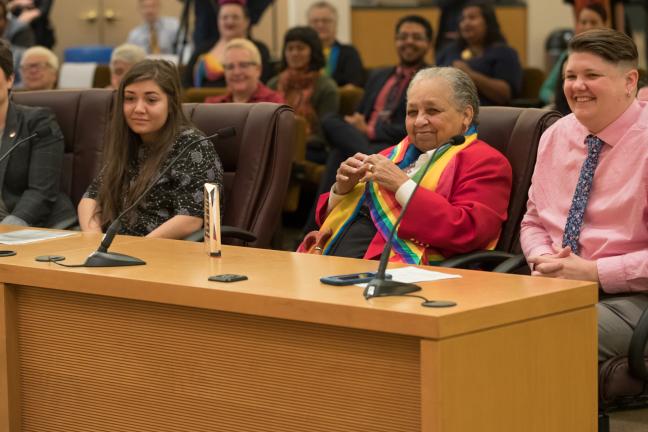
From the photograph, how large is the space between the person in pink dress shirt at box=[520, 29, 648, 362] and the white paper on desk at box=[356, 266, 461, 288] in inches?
17.3

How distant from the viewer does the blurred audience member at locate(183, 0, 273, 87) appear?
6.82 m

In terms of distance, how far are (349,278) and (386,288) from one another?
0.18 m

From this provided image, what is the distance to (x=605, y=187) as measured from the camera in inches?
117

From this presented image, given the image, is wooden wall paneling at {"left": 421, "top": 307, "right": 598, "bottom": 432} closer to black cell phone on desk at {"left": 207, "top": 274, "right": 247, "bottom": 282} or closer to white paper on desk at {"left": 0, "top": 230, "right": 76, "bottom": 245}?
black cell phone on desk at {"left": 207, "top": 274, "right": 247, "bottom": 282}

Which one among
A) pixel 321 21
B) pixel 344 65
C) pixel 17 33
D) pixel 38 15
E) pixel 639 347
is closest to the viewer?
pixel 639 347

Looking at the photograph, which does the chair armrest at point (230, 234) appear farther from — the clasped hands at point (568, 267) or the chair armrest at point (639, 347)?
the chair armrest at point (639, 347)

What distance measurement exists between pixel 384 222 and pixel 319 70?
316 cm

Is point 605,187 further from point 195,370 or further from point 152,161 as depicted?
point 152,161

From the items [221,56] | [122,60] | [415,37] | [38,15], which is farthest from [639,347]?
[38,15]

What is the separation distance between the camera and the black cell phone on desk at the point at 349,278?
7.93 ft

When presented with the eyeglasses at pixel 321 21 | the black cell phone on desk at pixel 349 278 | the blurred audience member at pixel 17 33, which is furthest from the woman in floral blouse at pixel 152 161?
the blurred audience member at pixel 17 33

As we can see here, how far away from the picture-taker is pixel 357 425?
224cm

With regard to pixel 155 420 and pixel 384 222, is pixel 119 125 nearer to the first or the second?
pixel 384 222

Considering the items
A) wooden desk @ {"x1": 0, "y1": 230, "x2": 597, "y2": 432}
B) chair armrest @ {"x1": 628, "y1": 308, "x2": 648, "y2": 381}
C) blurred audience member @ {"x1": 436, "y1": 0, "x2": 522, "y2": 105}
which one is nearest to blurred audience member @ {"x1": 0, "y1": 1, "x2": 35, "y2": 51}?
blurred audience member @ {"x1": 436, "y1": 0, "x2": 522, "y2": 105}
